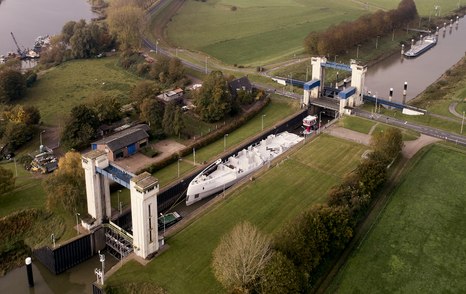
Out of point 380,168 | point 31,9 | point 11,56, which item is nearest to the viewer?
point 380,168

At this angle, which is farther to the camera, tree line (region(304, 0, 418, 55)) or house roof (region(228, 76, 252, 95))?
tree line (region(304, 0, 418, 55))

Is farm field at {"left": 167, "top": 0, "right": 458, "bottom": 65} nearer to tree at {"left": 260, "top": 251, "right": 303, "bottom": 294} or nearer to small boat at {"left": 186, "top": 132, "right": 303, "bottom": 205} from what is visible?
small boat at {"left": 186, "top": 132, "right": 303, "bottom": 205}

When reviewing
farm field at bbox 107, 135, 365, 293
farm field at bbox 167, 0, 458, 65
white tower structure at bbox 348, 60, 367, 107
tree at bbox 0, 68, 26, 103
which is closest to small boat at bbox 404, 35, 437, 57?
farm field at bbox 167, 0, 458, 65

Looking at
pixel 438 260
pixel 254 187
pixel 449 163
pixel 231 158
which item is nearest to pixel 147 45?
pixel 231 158

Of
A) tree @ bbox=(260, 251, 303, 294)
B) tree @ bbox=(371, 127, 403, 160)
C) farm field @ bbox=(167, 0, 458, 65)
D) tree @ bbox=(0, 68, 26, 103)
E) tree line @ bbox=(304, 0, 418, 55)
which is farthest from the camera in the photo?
A: farm field @ bbox=(167, 0, 458, 65)

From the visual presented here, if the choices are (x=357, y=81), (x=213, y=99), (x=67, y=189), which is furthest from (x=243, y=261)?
(x=357, y=81)

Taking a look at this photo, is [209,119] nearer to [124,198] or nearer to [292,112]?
[292,112]

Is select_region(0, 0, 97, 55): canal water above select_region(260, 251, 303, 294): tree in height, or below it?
above
